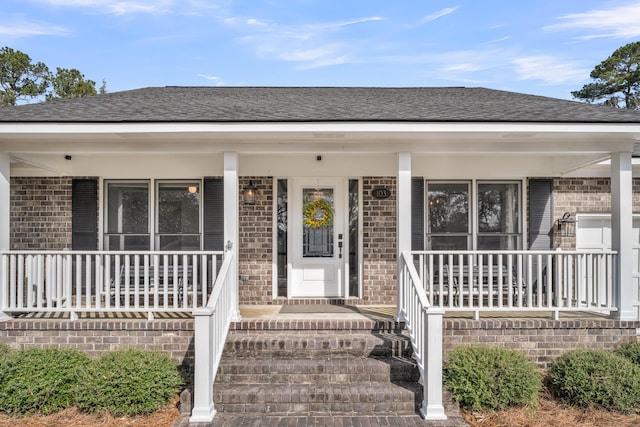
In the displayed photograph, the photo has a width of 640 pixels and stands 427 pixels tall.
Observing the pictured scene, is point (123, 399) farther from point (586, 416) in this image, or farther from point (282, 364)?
point (586, 416)

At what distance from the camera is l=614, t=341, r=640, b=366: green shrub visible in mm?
4980

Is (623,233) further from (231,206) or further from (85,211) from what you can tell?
(85,211)

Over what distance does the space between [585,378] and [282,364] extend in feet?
10.9

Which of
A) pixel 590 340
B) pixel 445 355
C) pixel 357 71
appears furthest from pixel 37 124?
pixel 357 71

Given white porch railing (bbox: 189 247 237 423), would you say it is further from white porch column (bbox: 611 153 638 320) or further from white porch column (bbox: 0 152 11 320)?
white porch column (bbox: 611 153 638 320)

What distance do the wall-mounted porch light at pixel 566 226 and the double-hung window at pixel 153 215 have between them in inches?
247

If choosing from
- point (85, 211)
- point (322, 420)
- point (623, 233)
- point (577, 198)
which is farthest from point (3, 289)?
point (577, 198)

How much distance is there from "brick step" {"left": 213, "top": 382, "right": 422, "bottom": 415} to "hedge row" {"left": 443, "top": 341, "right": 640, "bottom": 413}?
1.71 feet

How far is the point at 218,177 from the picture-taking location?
7.06 metres

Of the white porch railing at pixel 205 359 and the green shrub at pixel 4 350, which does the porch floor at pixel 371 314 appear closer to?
the white porch railing at pixel 205 359

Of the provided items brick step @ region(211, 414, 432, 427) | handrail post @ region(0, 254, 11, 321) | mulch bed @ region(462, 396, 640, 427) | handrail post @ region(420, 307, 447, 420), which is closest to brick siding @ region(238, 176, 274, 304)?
brick step @ region(211, 414, 432, 427)

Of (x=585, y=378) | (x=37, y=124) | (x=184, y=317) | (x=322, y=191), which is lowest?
(x=585, y=378)

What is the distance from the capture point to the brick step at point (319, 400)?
4.32 metres

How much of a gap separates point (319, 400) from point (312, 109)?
369 cm
